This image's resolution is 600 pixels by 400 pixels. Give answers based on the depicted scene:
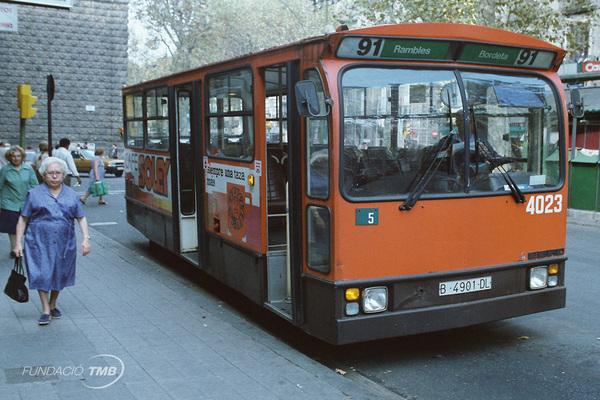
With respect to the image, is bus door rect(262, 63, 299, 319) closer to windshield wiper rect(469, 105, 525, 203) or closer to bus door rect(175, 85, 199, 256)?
windshield wiper rect(469, 105, 525, 203)

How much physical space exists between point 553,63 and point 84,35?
3531 centimetres

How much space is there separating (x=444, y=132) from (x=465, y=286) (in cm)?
123

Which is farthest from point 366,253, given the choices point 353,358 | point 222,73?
point 222,73

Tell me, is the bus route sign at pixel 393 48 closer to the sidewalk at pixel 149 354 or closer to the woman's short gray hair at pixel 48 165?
the sidewalk at pixel 149 354

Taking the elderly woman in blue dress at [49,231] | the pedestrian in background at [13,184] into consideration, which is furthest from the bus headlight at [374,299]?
the pedestrian in background at [13,184]

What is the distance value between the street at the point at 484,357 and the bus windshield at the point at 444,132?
1.41 m

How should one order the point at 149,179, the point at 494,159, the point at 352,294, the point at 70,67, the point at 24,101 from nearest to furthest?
the point at 352,294, the point at 494,159, the point at 149,179, the point at 24,101, the point at 70,67

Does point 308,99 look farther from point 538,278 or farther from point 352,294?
point 538,278

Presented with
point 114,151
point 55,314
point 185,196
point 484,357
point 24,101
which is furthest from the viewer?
point 114,151

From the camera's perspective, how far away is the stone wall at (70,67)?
36750mm

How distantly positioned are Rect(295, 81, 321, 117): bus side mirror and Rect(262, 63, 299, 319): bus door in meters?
Answer: 0.77

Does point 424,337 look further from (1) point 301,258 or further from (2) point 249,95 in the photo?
(2) point 249,95

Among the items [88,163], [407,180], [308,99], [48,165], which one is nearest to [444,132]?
[407,180]

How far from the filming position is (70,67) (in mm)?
37750
